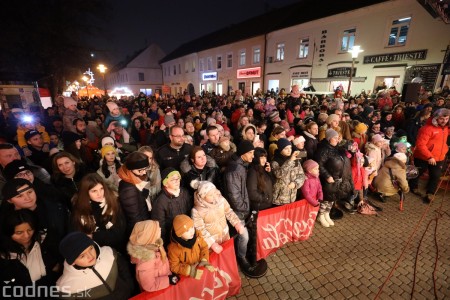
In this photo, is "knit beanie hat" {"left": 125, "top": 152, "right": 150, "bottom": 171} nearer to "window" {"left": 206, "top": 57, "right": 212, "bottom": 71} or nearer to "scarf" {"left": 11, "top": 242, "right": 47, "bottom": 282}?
"scarf" {"left": 11, "top": 242, "right": 47, "bottom": 282}

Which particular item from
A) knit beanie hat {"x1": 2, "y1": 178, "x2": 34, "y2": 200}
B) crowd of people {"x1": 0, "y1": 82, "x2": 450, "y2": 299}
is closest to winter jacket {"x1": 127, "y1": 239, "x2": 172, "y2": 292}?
crowd of people {"x1": 0, "y1": 82, "x2": 450, "y2": 299}

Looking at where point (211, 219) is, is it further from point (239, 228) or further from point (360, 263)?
point (360, 263)

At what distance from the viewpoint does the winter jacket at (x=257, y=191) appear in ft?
11.9

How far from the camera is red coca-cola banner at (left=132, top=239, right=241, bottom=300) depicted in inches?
96.0

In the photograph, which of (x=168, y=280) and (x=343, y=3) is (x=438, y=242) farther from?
(x=343, y=3)

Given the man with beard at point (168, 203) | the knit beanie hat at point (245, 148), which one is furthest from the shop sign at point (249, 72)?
the man with beard at point (168, 203)

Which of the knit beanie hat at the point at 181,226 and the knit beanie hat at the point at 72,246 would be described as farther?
the knit beanie hat at the point at 181,226

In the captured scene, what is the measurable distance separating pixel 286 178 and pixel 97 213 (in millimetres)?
2970

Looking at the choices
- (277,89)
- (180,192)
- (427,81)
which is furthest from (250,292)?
(277,89)

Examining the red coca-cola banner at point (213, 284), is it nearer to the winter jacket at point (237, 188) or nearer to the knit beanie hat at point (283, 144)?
the winter jacket at point (237, 188)

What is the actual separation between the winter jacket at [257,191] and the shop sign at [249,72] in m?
22.1

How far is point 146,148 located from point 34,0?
2227 cm

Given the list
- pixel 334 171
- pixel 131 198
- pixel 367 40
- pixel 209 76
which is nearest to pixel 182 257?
pixel 131 198

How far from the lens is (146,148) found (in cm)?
367
